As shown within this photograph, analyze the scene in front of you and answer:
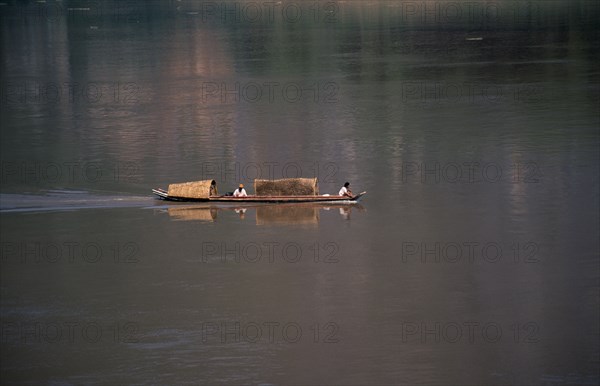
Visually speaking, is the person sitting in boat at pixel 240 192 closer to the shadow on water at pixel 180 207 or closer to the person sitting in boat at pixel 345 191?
the shadow on water at pixel 180 207

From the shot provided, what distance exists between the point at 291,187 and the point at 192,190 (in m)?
4.10

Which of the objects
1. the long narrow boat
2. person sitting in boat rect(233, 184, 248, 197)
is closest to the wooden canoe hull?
the long narrow boat

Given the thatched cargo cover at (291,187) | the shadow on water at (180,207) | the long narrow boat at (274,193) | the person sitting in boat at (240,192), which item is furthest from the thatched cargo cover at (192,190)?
the thatched cargo cover at (291,187)

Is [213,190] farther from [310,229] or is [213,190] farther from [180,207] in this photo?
[310,229]

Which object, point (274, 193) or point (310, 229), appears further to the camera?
point (274, 193)

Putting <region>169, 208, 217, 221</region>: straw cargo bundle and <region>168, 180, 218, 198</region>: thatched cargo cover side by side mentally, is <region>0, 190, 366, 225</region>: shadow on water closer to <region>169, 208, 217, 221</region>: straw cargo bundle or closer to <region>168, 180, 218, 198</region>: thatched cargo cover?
<region>169, 208, 217, 221</region>: straw cargo bundle

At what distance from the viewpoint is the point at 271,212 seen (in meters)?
50.6

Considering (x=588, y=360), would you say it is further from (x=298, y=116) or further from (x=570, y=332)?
(x=298, y=116)

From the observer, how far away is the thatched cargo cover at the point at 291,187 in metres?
50.8

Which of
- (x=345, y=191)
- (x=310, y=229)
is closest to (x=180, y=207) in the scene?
(x=310, y=229)

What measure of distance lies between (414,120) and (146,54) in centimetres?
4982

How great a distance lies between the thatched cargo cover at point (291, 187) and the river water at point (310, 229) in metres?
0.68

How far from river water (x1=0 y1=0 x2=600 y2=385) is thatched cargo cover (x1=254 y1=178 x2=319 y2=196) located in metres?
0.68

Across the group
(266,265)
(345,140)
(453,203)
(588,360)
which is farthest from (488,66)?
(588,360)
